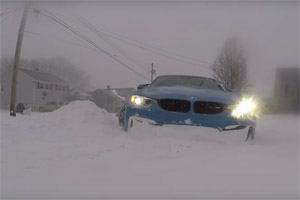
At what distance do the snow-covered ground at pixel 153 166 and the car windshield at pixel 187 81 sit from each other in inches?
48.6

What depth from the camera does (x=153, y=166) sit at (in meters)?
1.89

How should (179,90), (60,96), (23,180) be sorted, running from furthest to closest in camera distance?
(60,96), (179,90), (23,180)

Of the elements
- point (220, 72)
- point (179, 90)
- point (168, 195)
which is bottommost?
point (168, 195)

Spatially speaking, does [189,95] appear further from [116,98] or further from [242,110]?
[116,98]

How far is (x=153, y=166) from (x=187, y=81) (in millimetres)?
2182

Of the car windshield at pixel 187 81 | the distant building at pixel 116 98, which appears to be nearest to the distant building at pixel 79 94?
the distant building at pixel 116 98

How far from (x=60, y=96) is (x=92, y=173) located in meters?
13.5

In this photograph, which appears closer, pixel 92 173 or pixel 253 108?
pixel 92 173

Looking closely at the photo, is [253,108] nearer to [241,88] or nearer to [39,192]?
[241,88]

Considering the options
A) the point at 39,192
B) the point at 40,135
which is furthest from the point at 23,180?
the point at 40,135

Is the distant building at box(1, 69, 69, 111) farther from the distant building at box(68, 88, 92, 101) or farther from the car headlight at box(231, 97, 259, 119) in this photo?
the car headlight at box(231, 97, 259, 119)

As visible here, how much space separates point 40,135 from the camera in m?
3.13

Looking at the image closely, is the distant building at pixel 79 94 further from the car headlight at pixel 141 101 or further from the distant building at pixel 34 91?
the car headlight at pixel 141 101

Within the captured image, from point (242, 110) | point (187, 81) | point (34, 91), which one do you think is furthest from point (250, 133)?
point (34, 91)
